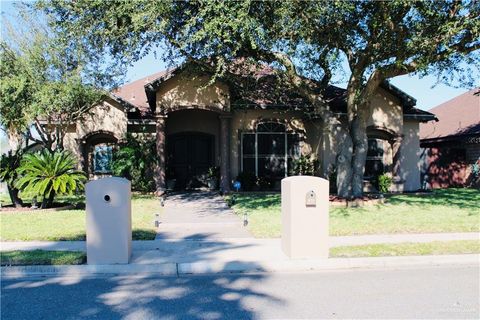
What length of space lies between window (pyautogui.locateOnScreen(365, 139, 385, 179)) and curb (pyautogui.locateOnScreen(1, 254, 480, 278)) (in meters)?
12.2

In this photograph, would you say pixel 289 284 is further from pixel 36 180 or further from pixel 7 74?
pixel 7 74

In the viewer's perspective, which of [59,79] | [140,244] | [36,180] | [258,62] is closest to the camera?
[140,244]

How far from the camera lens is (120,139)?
18594 millimetres

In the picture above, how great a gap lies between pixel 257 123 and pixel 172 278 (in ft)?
43.1

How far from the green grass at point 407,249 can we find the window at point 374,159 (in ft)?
36.8

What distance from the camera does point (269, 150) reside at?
19.5m

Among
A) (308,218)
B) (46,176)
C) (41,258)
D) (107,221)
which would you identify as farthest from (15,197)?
(308,218)

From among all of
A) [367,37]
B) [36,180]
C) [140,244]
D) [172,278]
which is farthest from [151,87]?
[172,278]

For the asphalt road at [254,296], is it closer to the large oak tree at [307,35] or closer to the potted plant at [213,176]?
the large oak tree at [307,35]

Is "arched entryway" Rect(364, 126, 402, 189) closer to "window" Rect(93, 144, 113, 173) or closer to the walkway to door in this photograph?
the walkway to door

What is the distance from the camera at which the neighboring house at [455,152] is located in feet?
72.8

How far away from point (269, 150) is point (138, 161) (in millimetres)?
5757

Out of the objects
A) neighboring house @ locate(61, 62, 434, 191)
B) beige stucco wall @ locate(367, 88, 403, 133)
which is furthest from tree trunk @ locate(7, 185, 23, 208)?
beige stucco wall @ locate(367, 88, 403, 133)

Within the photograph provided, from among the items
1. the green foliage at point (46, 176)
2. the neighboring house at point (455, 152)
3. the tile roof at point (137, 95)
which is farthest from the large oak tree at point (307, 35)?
the neighboring house at point (455, 152)
